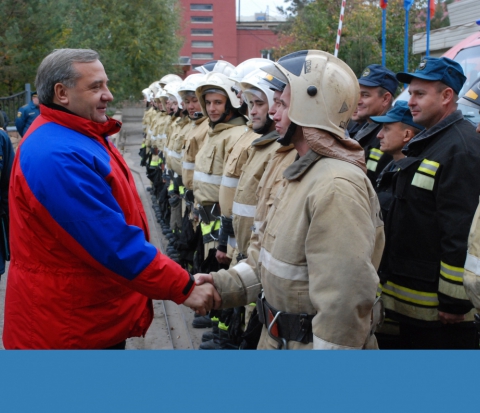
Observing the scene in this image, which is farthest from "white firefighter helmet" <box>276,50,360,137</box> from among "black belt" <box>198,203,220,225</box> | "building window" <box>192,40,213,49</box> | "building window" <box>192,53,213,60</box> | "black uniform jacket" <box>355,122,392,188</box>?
"building window" <box>192,40,213,49</box>

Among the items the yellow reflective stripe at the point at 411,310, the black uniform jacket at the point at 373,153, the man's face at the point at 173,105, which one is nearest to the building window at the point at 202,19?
the man's face at the point at 173,105

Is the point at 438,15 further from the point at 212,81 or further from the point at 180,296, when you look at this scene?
the point at 180,296

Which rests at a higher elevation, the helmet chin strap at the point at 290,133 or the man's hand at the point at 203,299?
the helmet chin strap at the point at 290,133

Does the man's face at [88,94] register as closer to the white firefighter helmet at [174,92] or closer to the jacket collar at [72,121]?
the jacket collar at [72,121]

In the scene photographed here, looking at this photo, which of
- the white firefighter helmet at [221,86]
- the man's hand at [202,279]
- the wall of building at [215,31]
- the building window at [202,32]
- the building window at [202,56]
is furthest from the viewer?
the building window at [202,32]

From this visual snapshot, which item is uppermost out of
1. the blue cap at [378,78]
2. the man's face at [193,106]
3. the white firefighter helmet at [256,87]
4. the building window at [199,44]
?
the white firefighter helmet at [256,87]

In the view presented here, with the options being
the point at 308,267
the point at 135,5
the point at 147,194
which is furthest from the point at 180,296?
the point at 135,5

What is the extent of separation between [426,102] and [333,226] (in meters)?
1.74

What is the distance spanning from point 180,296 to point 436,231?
59.7 inches

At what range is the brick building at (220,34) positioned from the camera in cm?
8262

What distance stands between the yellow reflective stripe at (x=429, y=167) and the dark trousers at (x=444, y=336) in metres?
0.91

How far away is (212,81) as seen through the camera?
6.69 m

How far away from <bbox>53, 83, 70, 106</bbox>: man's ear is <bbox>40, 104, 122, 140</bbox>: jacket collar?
1.2 inches

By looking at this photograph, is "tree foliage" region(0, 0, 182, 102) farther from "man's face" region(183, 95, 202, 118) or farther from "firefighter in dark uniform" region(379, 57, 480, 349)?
"firefighter in dark uniform" region(379, 57, 480, 349)
